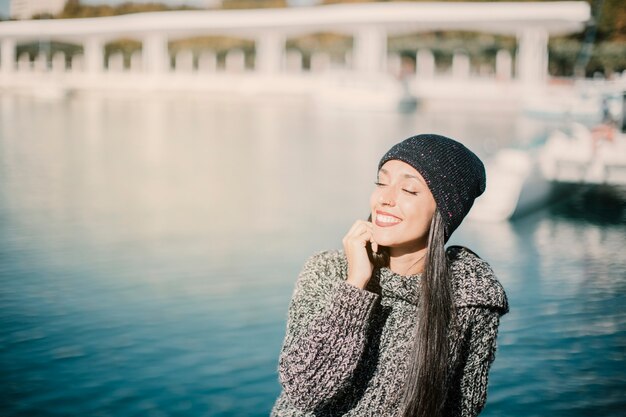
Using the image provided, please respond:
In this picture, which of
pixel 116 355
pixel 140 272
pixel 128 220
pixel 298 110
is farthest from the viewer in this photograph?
pixel 298 110

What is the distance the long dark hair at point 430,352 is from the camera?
222cm

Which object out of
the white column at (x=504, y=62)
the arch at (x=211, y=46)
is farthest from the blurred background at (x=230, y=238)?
the arch at (x=211, y=46)

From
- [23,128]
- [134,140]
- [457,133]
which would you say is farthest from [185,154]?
[457,133]

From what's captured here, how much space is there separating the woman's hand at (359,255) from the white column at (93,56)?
155ft

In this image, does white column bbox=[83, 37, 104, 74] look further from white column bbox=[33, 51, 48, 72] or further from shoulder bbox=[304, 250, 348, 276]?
shoulder bbox=[304, 250, 348, 276]

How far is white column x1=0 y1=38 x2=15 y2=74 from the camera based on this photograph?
3309 centimetres

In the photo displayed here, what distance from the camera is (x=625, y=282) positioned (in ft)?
27.8

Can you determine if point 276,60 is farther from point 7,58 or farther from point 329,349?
point 329,349

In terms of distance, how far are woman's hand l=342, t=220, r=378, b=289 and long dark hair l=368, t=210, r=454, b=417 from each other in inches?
6.6

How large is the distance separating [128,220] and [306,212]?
8.32 ft

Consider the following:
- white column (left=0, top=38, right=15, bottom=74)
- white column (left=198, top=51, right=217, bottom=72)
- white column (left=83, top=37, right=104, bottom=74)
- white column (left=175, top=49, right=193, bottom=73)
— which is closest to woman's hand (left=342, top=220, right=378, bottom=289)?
white column (left=0, top=38, right=15, bottom=74)

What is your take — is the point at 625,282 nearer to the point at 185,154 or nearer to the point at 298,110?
the point at 185,154

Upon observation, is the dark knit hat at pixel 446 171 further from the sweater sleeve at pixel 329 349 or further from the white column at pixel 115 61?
the white column at pixel 115 61

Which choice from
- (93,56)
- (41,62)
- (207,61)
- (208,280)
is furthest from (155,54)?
(208,280)
